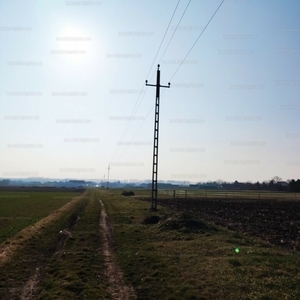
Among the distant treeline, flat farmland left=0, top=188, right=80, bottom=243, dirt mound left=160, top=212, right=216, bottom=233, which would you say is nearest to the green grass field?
dirt mound left=160, top=212, right=216, bottom=233

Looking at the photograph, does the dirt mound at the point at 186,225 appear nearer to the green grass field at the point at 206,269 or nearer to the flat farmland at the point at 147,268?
the flat farmland at the point at 147,268

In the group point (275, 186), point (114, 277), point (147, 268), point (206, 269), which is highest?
point (275, 186)

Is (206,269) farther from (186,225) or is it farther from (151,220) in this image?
(151,220)

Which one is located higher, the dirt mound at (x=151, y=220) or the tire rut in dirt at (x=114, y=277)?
the dirt mound at (x=151, y=220)

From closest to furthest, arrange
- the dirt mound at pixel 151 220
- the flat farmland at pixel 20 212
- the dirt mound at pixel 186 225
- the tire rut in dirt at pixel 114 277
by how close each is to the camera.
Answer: the tire rut in dirt at pixel 114 277, the dirt mound at pixel 186 225, the flat farmland at pixel 20 212, the dirt mound at pixel 151 220

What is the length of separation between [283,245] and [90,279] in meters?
10.4

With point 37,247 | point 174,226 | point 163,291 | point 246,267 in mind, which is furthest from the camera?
point 174,226

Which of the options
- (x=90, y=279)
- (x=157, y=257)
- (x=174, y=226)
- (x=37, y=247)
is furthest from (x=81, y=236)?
(x=90, y=279)

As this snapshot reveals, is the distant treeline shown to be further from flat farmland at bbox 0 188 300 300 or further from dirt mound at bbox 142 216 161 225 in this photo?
flat farmland at bbox 0 188 300 300

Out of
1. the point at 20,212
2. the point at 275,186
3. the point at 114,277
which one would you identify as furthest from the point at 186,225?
the point at 275,186

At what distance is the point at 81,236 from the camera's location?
60.9ft

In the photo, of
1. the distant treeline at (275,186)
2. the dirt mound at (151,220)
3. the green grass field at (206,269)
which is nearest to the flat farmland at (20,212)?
the dirt mound at (151,220)

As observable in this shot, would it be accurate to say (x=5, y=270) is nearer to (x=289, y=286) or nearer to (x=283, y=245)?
(x=289, y=286)

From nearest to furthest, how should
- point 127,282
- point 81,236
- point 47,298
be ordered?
point 47,298, point 127,282, point 81,236
